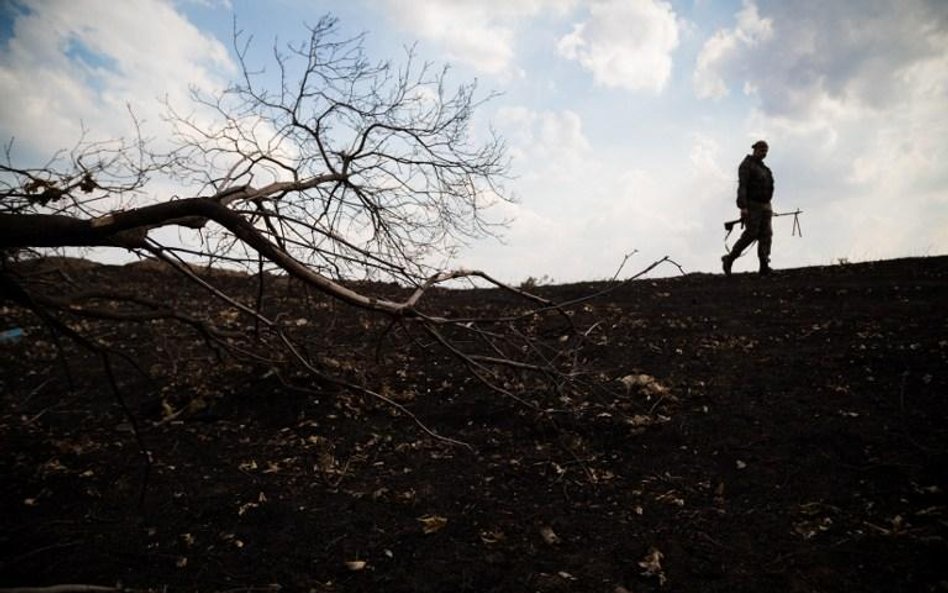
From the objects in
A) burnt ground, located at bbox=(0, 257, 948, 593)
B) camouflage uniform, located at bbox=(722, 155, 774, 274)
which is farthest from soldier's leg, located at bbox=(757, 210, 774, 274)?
burnt ground, located at bbox=(0, 257, 948, 593)

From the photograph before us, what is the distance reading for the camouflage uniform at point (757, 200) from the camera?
8008 millimetres

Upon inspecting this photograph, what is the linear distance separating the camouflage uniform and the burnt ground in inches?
108

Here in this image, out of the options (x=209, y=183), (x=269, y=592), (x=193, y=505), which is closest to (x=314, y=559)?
(x=269, y=592)

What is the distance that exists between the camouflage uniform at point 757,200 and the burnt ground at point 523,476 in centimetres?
274

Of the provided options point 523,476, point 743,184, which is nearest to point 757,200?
point 743,184

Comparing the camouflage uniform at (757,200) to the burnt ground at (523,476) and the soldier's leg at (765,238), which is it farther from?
the burnt ground at (523,476)

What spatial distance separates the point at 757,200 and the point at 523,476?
6.78 meters

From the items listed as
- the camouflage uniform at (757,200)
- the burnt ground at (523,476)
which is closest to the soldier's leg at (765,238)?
the camouflage uniform at (757,200)

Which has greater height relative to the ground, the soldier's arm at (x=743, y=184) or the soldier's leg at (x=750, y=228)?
the soldier's arm at (x=743, y=184)

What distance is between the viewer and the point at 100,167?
2.88 meters

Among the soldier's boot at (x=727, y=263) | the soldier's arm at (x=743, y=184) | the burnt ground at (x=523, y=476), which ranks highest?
the soldier's arm at (x=743, y=184)

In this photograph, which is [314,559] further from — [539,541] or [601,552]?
[601,552]

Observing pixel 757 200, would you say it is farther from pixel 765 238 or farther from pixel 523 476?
pixel 523 476

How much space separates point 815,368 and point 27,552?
18.4ft
